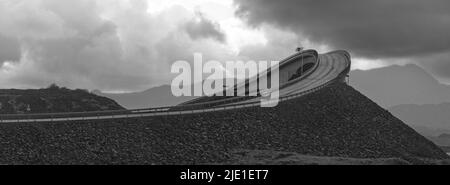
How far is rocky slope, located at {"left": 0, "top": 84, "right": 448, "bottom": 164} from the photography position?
60.1 metres

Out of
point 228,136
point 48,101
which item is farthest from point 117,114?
point 48,101

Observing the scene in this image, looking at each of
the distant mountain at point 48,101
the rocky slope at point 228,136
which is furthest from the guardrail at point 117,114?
A: the distant mountain at point 48,101

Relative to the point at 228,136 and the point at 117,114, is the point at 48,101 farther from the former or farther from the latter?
the point at 228,136

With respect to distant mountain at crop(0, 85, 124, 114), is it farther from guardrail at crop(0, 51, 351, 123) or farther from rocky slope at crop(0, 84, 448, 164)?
rocky slope at crop(0, 84, 448, 164)

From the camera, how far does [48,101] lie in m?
128

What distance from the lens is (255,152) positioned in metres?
69.5

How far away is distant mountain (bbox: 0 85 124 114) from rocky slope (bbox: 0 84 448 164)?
56.3 m

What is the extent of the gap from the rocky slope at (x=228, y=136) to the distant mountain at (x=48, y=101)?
185 feet
